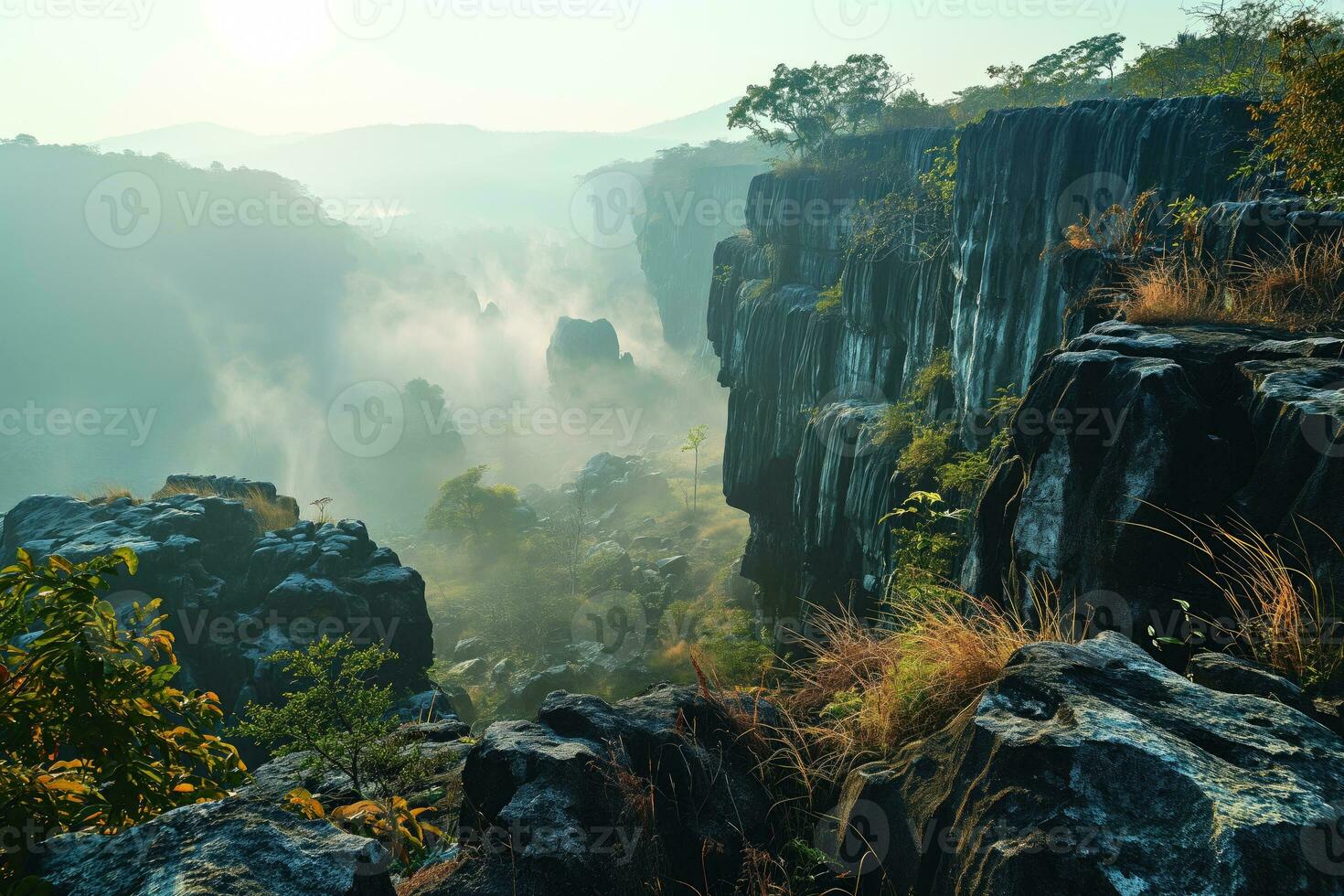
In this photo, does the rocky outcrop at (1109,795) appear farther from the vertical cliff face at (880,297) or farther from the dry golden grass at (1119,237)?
the vertical cliff face at (880,297)

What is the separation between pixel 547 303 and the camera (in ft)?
447

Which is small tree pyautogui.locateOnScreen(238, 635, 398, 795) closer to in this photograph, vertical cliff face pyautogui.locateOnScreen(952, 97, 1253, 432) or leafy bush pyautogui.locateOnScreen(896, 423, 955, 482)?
vertical cliff face pyautogui.locateOnScreen(952, 97, 1253, 432)

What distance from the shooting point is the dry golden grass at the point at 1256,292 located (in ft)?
18.6

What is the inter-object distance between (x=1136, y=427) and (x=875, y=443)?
501 inches

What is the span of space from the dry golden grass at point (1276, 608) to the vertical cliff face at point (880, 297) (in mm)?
5715

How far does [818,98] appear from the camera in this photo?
38.1 metres

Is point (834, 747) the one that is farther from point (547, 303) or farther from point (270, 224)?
point (547, 303)

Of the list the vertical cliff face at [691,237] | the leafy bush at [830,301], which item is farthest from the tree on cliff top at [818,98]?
the vertical cliff face at [691,237]

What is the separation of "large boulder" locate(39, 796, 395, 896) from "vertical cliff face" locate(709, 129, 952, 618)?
14.2 m

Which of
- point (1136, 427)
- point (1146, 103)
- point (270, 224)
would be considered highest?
point (270, 224)

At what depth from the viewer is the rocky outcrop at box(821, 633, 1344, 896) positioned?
223cm

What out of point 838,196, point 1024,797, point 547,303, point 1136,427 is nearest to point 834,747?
point 1024,797

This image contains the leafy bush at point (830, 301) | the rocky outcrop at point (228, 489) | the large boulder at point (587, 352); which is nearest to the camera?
the rocky outcrop at point (228, 489)

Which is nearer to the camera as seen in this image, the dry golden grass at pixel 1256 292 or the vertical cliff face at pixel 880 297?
the dry golden grass at pixel 1256 292
